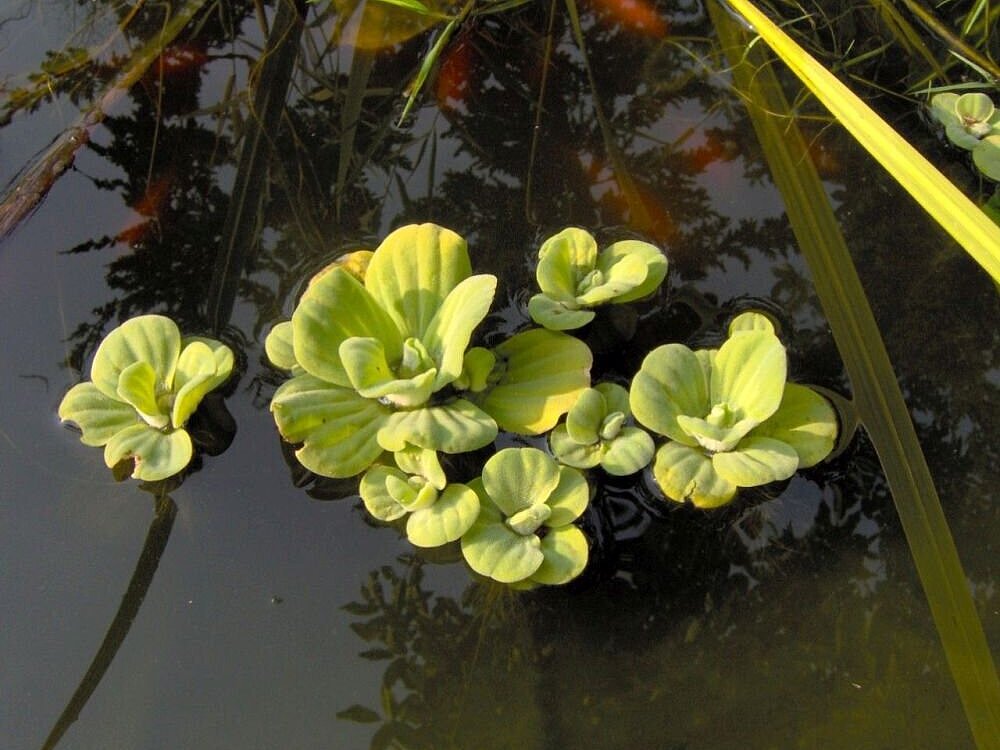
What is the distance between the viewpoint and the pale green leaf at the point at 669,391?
1.61 metres

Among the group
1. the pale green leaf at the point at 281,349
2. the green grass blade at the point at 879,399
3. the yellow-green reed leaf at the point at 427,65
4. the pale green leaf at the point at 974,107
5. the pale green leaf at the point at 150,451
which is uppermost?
the yellow-green reed leaf at the point at 427,65

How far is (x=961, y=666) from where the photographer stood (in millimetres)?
1500

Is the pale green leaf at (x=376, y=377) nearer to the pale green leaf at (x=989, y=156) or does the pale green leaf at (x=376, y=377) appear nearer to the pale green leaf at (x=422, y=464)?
the pale green leaf at (x=422, y=464)

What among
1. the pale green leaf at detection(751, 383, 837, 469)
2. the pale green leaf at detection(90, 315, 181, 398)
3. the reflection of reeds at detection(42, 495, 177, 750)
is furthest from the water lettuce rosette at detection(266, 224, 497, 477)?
the pale green leaf at detection(751, 383, 837, 469)

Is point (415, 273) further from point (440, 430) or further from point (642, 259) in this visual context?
point (642, 259)

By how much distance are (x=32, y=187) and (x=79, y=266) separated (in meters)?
0.26

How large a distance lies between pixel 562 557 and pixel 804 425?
55 cm

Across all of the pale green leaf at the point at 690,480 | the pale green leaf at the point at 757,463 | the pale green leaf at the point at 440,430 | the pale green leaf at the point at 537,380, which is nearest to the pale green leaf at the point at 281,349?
the pale green leaf at the point at 440,430

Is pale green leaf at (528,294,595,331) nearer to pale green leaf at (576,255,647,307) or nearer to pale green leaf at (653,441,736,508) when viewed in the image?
pale green leaf at (576,255,647,307)

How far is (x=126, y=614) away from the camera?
1.57 m

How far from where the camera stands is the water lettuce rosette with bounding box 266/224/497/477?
5.12ft

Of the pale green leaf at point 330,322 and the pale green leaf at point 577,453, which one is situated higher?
the pale green leaf at point 330,322

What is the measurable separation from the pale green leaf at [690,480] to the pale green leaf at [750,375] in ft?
0.43

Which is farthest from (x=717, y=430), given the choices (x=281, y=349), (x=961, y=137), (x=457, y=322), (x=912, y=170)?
(x=961, y=137)
